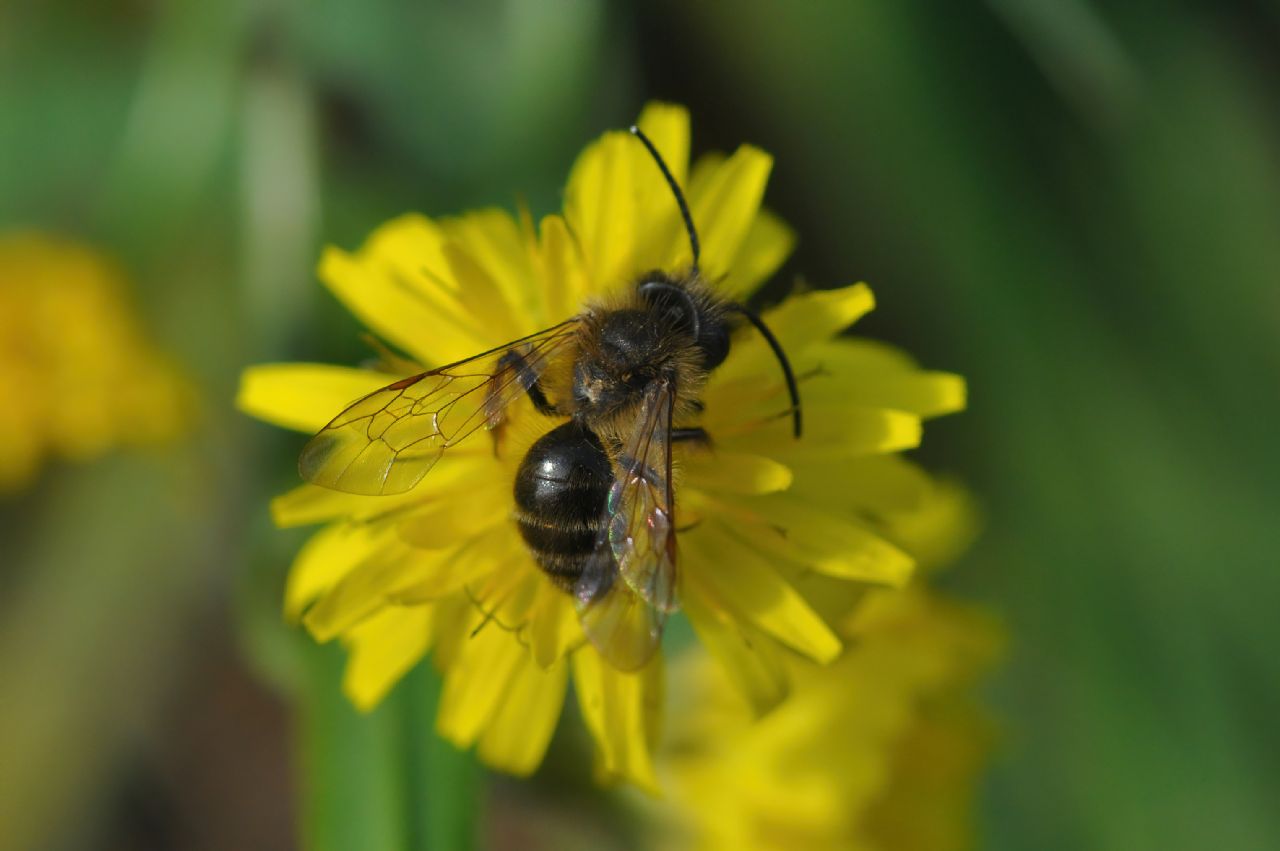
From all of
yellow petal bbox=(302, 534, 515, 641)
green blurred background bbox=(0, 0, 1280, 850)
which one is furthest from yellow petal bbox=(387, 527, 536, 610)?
green blurred background bbox=(0, 0, 1280, 850)

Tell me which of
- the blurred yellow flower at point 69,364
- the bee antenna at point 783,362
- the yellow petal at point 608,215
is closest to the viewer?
the bee antenna at point 783,362

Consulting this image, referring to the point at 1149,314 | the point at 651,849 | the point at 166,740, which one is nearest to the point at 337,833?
the point at 651,849

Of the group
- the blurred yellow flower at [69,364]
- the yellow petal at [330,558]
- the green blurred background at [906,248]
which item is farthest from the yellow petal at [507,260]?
the blurred yellow flower at [69,364]

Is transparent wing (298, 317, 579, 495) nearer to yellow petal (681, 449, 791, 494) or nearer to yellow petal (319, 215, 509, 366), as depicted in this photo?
yellow petal (319, 215, 509, 366)

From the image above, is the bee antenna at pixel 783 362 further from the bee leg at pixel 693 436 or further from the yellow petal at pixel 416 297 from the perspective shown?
the yellow petal at pixel 416 297

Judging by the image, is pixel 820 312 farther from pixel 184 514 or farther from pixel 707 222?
pixel 184 514

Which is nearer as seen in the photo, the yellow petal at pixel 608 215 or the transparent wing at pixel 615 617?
Result: the transparent wing at pixel 615 617

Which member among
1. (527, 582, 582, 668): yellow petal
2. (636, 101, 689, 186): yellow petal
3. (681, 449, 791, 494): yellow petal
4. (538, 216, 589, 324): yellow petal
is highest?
(636, 101, 689, 186): yellow petal
